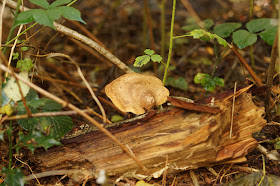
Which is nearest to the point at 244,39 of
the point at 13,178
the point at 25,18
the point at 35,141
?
the point at 25,18

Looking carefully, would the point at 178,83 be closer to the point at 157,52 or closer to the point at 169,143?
the point at 157,52

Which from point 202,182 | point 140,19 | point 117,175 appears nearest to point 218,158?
point 202,182

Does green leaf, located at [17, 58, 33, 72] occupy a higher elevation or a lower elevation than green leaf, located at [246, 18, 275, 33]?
lower

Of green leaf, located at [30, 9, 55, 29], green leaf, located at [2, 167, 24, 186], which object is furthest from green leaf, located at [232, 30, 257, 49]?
green leaf, located at [2, 167, 24, 186]

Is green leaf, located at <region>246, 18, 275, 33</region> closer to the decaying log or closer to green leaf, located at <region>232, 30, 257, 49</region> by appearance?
green leaf, located at <region>232, 30, 257, 49</region>

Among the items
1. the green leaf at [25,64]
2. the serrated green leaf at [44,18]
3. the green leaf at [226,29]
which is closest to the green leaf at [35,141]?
the green leaf at [25,64]
